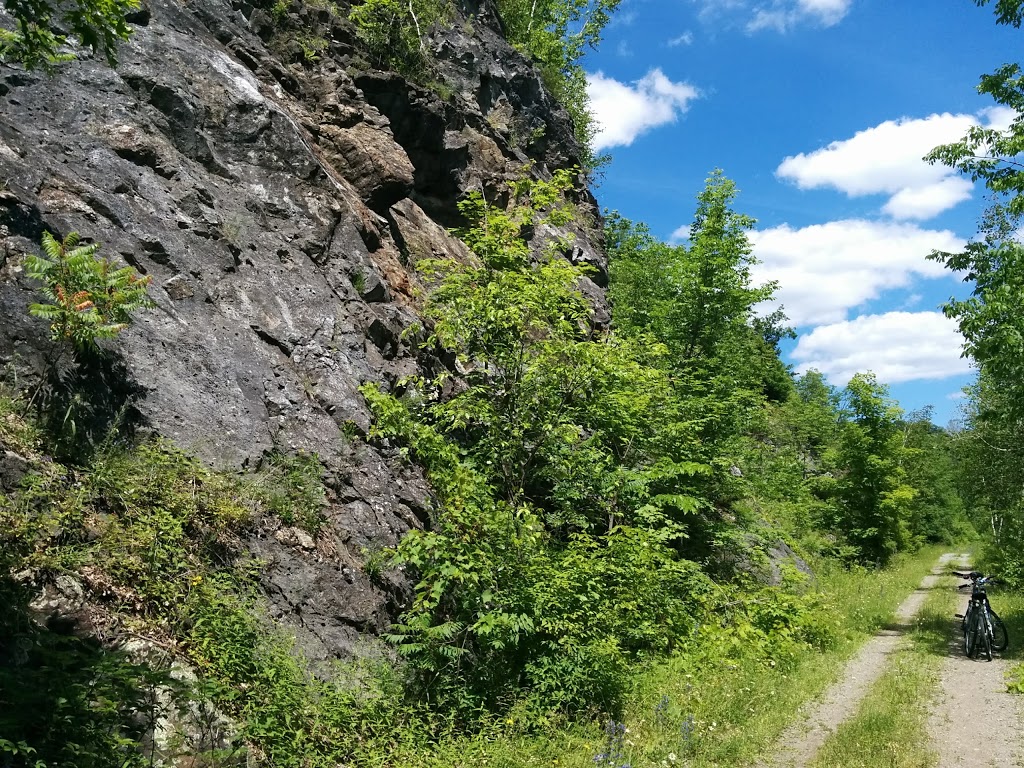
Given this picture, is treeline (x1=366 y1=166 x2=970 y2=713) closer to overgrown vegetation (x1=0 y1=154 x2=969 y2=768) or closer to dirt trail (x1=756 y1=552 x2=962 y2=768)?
overgrown vegetation (x1=0 y1=154 x2=969 y2=768)

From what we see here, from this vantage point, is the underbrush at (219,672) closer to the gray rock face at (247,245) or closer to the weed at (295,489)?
the weed at (295,489)

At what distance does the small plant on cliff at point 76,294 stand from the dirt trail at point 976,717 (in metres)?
9.13

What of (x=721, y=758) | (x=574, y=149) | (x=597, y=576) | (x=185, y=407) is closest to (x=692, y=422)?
(x=597, y=576)

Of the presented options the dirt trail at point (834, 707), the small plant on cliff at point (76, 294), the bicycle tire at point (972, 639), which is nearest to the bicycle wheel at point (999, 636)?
the bicycle tire at point (972, 639)

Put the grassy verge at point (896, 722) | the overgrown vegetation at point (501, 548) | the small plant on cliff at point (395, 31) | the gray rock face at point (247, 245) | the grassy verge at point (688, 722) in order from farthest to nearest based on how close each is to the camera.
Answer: the small plant on cliff at point (395, 31) → the gray rock face at point (247, 245) → the grassy verge at point (896, 722) → the grassy verge at point (688, 722) → the overgrown vegetation at point (501, 548)

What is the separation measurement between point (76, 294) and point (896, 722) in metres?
9.81

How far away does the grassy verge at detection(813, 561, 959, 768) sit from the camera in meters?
6.67

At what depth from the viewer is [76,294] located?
241 inches

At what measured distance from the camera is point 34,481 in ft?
17.2

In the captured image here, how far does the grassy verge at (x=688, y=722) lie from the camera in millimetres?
5832

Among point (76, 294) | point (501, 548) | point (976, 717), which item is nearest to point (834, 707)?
point (976, 717)

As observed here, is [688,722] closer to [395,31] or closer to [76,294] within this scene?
[76,294]

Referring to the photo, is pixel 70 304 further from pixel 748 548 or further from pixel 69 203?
pixel 748 548

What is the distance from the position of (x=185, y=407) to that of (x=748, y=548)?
1124 centimetres
